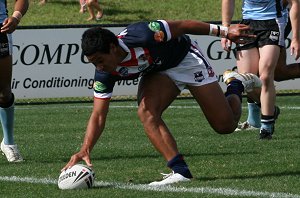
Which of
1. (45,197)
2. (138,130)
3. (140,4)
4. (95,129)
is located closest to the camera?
(45,197)

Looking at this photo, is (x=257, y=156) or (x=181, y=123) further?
(x=181, y=123)

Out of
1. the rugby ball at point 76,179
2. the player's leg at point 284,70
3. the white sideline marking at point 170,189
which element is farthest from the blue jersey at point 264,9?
the rugby ball at point 76,179

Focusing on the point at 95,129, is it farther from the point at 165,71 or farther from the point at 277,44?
the point at 277,44

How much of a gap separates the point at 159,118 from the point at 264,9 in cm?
342

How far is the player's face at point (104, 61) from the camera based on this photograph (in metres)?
7.81

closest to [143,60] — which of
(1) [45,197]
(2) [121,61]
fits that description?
(2) [121,61]

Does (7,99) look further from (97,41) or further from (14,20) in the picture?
(97,41)

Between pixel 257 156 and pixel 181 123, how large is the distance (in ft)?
13.8

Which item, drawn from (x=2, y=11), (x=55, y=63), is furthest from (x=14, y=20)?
(x=55, y=63)

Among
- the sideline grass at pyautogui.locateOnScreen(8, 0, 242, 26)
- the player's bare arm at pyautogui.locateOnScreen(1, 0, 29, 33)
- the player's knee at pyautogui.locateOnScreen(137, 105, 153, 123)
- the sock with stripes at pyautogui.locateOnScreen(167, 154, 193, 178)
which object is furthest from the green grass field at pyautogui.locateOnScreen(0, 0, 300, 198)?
the sideline grass at pyautogui.locateOnScreen(8, 0, 242, 26)

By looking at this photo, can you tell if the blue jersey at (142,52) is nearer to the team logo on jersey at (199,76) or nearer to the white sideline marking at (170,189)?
the team logo on jersey at (199,76)

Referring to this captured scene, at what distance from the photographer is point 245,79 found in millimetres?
9930

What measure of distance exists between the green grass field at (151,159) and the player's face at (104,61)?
3.05 feet

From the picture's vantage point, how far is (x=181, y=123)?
1399 centimetres
